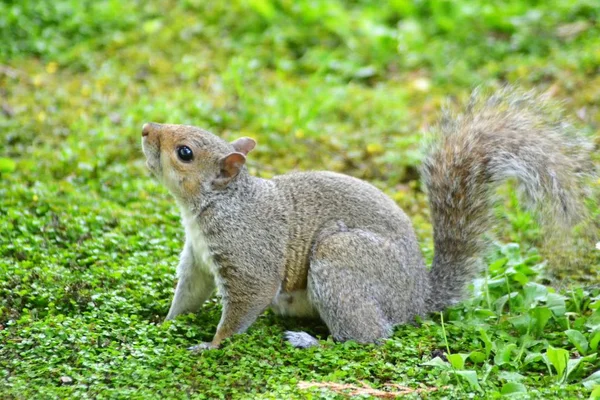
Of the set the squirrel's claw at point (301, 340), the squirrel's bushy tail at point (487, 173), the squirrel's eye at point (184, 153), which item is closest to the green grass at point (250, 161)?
the squirrel's claw at point (301, 340)

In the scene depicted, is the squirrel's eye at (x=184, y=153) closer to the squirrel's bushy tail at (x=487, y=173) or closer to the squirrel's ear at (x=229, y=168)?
the squirrel's ear at (x=229, y=168)

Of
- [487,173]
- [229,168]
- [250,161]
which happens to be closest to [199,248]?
[229,168]

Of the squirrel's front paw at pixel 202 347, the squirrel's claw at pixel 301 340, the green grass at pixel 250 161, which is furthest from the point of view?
the squirrel's claw at pixel 301 340

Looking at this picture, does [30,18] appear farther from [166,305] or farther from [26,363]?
[26,363]

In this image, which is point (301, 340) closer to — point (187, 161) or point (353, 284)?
point (353, 284)

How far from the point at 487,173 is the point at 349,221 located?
738 mm

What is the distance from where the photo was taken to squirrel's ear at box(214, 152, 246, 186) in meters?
4.17

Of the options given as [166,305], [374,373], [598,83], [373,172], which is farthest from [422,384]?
[598,83]

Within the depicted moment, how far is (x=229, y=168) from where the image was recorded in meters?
4.19

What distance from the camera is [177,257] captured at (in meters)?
4.77

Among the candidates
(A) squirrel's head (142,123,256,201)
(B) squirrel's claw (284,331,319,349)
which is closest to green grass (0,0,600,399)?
(B) squirrel's claw (284,331,319,349)

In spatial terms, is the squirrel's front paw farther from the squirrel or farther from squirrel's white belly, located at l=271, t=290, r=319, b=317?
squirrel's white belly, located at l=271, t=290, r=319, b=317

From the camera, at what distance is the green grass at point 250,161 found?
12.2ft

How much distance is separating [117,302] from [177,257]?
66 centimetres
